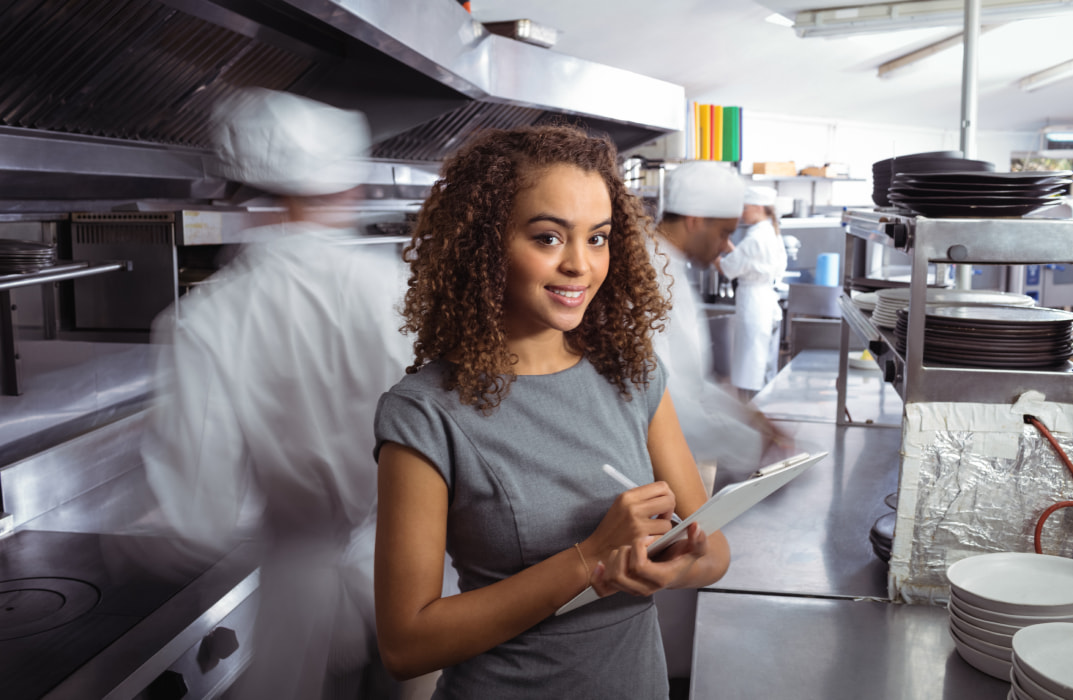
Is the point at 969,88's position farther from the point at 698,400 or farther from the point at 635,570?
the point at 635,570

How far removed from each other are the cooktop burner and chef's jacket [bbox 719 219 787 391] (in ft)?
14.7

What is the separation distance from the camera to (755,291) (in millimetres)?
5590

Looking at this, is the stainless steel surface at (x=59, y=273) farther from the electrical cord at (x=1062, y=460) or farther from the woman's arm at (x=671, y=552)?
the electrical cord at (x=1062, y=460)

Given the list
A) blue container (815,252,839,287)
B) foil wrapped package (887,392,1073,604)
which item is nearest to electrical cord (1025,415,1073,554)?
foil wrapped package (887,392,1073,604)

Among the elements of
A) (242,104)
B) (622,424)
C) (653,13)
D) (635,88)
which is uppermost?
(653,13)

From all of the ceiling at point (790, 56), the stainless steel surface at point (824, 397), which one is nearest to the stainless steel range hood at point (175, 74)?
the stainless steel surface at point (824, 397)

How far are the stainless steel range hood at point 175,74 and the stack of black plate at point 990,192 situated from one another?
110cm

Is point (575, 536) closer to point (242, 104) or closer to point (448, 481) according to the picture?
point (448, 481)

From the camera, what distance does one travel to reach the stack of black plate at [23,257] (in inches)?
69.3

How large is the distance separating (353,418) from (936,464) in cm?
108

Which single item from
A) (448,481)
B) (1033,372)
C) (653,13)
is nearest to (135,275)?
(448,481)

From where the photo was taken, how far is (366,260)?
1697 millimetres

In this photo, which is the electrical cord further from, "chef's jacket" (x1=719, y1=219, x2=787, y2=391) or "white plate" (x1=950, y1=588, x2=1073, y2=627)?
"chef's jacket" (x1=719, y1=219, x2=787, y2=391)

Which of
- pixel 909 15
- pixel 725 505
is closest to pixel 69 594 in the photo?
pixel 725 505
